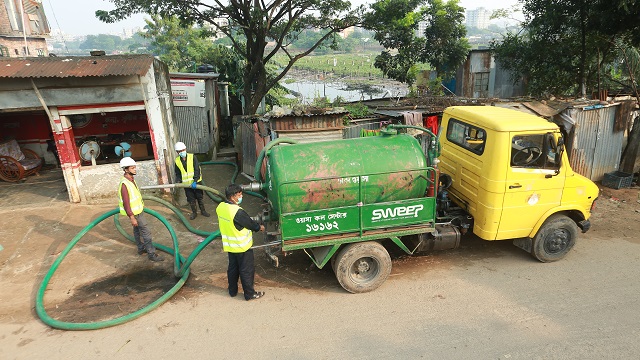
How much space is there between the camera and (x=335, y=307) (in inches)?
207

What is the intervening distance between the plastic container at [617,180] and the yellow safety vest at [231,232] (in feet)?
32.6

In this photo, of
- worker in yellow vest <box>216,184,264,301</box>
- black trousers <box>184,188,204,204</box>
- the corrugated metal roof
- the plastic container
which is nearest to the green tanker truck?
worker in yellow vest <box>216,184,264,301</box>

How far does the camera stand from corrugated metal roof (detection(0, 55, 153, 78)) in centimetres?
710

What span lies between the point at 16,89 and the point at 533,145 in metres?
9.76

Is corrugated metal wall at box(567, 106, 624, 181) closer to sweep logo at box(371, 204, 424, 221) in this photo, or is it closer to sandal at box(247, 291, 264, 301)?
sweep logo at box(371, 204, 424, 221)

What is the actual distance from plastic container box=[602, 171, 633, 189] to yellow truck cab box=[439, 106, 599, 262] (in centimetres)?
484

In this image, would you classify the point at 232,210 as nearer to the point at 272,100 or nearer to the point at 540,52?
the point at 540,52

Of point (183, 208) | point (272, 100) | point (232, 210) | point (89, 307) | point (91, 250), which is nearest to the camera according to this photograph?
point (232, 210)

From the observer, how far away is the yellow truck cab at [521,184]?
18.4 ft

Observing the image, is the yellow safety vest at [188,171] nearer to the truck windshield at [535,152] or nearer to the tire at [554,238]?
the truck windshield at [535,152]

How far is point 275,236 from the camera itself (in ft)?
18.9

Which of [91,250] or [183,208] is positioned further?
[183,208]

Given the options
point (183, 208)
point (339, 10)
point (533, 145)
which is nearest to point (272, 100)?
point (339, 10)

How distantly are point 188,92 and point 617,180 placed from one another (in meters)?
13.2
